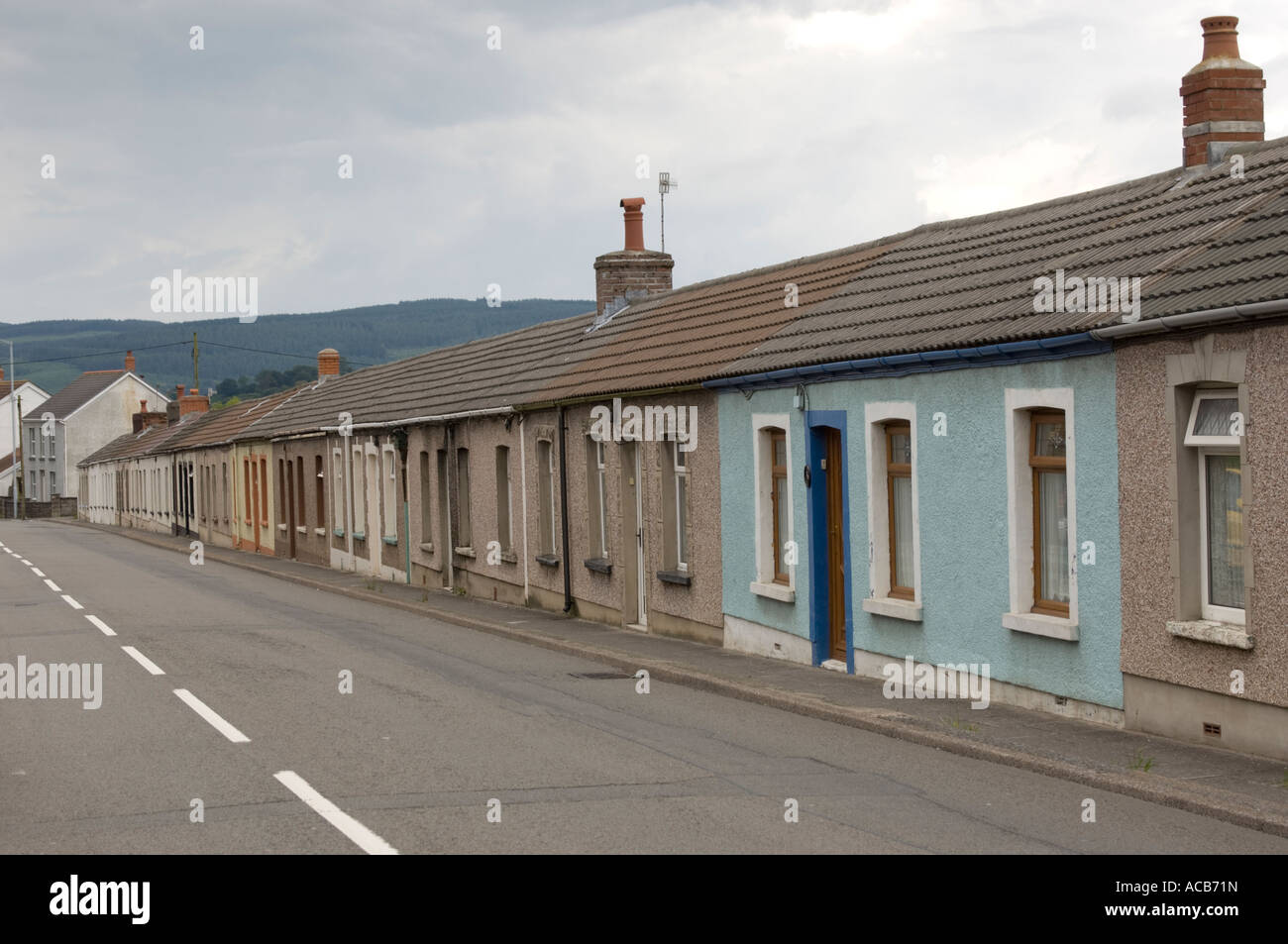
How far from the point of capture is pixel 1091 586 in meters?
11.3

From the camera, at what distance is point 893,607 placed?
13969 millimetres

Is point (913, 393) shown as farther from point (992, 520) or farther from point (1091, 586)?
point (1091, 586)

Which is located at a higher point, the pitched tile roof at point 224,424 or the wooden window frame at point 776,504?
the pitched tile roof at point 224,424

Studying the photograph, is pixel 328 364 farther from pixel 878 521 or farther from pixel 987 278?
pixel 987 278

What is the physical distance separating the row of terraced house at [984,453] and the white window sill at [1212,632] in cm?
4

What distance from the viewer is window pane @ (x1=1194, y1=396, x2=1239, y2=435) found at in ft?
32.7

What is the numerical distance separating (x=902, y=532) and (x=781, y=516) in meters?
2.51

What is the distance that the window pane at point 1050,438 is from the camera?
1181 centimetres

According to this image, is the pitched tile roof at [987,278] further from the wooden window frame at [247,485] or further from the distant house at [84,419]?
the distant house at [84,419]

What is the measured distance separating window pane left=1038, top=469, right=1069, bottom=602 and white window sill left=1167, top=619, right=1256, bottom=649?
159cm

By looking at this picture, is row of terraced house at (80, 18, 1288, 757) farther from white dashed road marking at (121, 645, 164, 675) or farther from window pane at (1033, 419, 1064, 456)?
white dashed road marking at (121, 645, 164, 675)

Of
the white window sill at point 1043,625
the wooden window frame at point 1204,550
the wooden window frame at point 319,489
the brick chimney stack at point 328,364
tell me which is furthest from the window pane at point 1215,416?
the brick chimney stack at point 328,364

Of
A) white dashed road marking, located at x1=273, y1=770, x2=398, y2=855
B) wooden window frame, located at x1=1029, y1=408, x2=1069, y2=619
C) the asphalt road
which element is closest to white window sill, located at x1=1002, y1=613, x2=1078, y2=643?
wooden window frame, located at x1=1029, y1=408, x2=1069, y2=619

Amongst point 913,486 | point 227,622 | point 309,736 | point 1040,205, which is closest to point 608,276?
point 227,622
